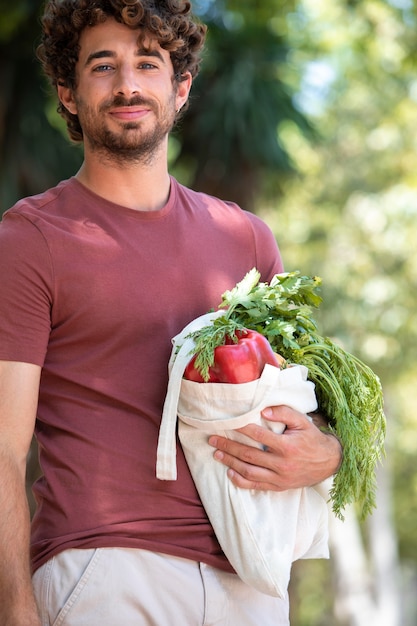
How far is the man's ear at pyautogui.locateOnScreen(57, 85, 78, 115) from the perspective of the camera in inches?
128

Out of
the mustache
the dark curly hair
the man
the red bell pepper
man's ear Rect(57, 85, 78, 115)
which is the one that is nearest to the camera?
the red bell pepper

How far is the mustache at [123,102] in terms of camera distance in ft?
9.80

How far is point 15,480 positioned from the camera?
2.77 metres

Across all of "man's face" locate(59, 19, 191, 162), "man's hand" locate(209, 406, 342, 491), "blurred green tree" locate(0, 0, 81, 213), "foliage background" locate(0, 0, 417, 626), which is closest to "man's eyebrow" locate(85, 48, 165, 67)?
"man's face" locate(59, 19, 191, 162)

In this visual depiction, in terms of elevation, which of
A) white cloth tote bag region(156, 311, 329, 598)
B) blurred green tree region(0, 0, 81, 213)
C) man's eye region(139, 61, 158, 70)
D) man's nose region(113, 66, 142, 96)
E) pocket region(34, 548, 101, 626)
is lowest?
pocket region(34, 548, 101, 626)

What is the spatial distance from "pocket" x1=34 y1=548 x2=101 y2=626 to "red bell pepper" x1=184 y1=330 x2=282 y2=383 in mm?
589

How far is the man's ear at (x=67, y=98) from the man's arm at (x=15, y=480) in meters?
0.96

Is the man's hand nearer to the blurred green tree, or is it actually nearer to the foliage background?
the foliage background

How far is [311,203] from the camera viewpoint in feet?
65.6

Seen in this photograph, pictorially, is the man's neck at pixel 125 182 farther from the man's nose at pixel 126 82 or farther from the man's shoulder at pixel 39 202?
the man's nose at pixel 126 82

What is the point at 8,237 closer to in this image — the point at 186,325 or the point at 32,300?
the point at 32,300

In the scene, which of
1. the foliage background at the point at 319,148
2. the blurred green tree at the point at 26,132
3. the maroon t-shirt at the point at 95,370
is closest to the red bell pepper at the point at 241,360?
the maroon t-shirt at the point at 95,370

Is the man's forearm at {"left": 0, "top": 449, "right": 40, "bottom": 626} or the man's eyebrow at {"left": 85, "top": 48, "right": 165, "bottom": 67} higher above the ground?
the man's eyebrow at {"left": 85, "top": 48, "right": 165, "bottom": 67}

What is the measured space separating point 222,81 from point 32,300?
6733mm
